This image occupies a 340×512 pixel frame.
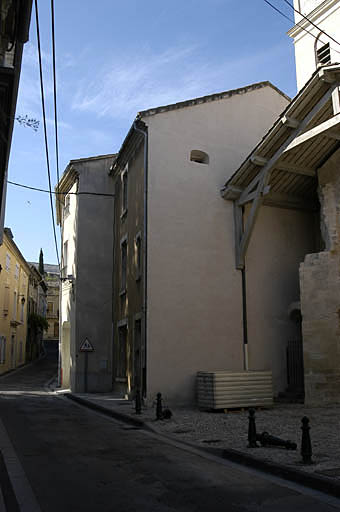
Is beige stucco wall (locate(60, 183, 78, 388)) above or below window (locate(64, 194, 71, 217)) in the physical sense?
below

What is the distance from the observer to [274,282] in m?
17.9

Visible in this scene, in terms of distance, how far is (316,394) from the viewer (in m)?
14.7

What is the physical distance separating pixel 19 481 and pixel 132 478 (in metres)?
1.36

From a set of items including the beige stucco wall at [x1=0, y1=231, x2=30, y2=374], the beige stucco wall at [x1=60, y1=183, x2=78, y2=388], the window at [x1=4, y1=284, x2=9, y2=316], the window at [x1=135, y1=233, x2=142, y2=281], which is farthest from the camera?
the window at [x1=4, y1=284, x2=9, y2=316]

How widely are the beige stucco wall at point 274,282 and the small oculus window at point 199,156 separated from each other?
277cm

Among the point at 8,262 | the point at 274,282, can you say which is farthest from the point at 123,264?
the point at 8,262

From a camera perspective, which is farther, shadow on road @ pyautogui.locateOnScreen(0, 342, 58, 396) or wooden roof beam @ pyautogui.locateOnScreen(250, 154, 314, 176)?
shadow on road @ pyautogui.locateOnScreen(0, 342, 58, 396)

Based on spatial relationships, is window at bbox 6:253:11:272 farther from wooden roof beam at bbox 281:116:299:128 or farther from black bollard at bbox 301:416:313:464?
black bollard at bbox 301:416:313:464

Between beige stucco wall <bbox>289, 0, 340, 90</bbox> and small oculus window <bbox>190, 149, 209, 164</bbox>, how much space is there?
4426mm

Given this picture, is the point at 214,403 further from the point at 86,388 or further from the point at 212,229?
the point at 86,388

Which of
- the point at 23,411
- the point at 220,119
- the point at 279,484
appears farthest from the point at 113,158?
the point at 279,484

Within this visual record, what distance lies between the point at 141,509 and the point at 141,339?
10.8 metres

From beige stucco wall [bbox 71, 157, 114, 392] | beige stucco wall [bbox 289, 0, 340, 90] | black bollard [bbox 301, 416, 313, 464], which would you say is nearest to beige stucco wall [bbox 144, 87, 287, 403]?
beige stucco wall [bbox 289, 0, 340, 90]

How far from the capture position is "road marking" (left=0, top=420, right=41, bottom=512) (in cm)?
519
